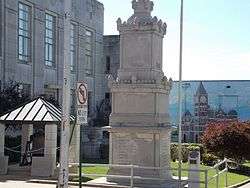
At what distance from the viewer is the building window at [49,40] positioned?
42.8 metres

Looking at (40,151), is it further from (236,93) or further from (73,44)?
(236,93)

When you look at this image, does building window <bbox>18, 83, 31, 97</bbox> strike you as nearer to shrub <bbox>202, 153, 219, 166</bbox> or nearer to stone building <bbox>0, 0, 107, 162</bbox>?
stone building <bbox>0, 0, 107, 162</bbox>

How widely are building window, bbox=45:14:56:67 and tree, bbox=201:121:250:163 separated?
17.0 metres

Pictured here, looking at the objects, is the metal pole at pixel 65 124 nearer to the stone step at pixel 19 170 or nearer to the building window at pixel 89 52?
the stone step at pixel 19 170

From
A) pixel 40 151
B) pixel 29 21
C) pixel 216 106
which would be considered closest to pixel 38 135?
pixel 40 151

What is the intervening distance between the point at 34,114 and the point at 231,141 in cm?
1269

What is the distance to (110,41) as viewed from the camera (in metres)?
55.9

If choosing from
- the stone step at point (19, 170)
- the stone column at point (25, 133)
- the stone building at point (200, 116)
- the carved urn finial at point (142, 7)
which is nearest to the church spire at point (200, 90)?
the stone building at point (200, 116)

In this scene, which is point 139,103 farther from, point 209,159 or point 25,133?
point 209,159

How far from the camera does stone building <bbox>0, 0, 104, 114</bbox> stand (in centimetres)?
3719

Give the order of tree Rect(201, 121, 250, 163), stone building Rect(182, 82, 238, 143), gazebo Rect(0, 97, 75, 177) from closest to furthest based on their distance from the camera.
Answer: gazebo Rect(0, 97, 75, 177) → tree Rect(201, 121, 250, 163) → stone building Rect(182, 82, 238, 143)

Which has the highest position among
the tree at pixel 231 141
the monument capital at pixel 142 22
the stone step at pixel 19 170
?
the monument capital at pixel 142 22

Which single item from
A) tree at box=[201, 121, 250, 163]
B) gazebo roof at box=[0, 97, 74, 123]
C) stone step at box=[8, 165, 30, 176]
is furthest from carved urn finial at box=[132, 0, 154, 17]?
tree at box=[201, 121, 250, 163]

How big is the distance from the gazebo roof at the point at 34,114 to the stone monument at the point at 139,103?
11.2 feet
